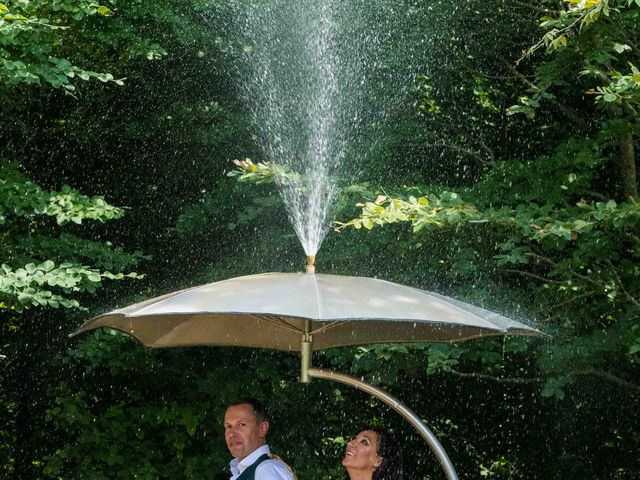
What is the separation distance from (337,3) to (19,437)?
558 centimetres

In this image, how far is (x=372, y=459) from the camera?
14.7 feet

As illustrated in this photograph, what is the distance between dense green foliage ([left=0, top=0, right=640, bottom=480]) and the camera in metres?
8.48

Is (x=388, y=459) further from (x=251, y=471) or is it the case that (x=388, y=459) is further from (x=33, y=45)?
(x=33, y=45)

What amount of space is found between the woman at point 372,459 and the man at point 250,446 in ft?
0.89

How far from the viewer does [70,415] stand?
10562mm

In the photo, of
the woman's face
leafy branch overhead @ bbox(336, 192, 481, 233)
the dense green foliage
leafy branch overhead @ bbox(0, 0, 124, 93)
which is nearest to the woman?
the woman's face

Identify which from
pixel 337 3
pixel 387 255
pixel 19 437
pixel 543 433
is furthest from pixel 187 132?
pixel 543 433

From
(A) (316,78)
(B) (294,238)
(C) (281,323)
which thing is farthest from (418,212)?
(A) (316,78)

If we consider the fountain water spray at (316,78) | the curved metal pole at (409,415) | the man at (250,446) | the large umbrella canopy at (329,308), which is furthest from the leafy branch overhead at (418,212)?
the curved metal pole at (409,415)

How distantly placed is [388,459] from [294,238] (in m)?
5.49

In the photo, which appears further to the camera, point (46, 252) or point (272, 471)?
point (46, 252)

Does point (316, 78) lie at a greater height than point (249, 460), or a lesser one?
greater

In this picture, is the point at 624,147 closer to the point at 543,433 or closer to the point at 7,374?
the point at 543,433

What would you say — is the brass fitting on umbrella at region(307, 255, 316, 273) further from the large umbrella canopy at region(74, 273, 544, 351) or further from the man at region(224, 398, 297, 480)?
the man at region(224, 398, 297, 480)
